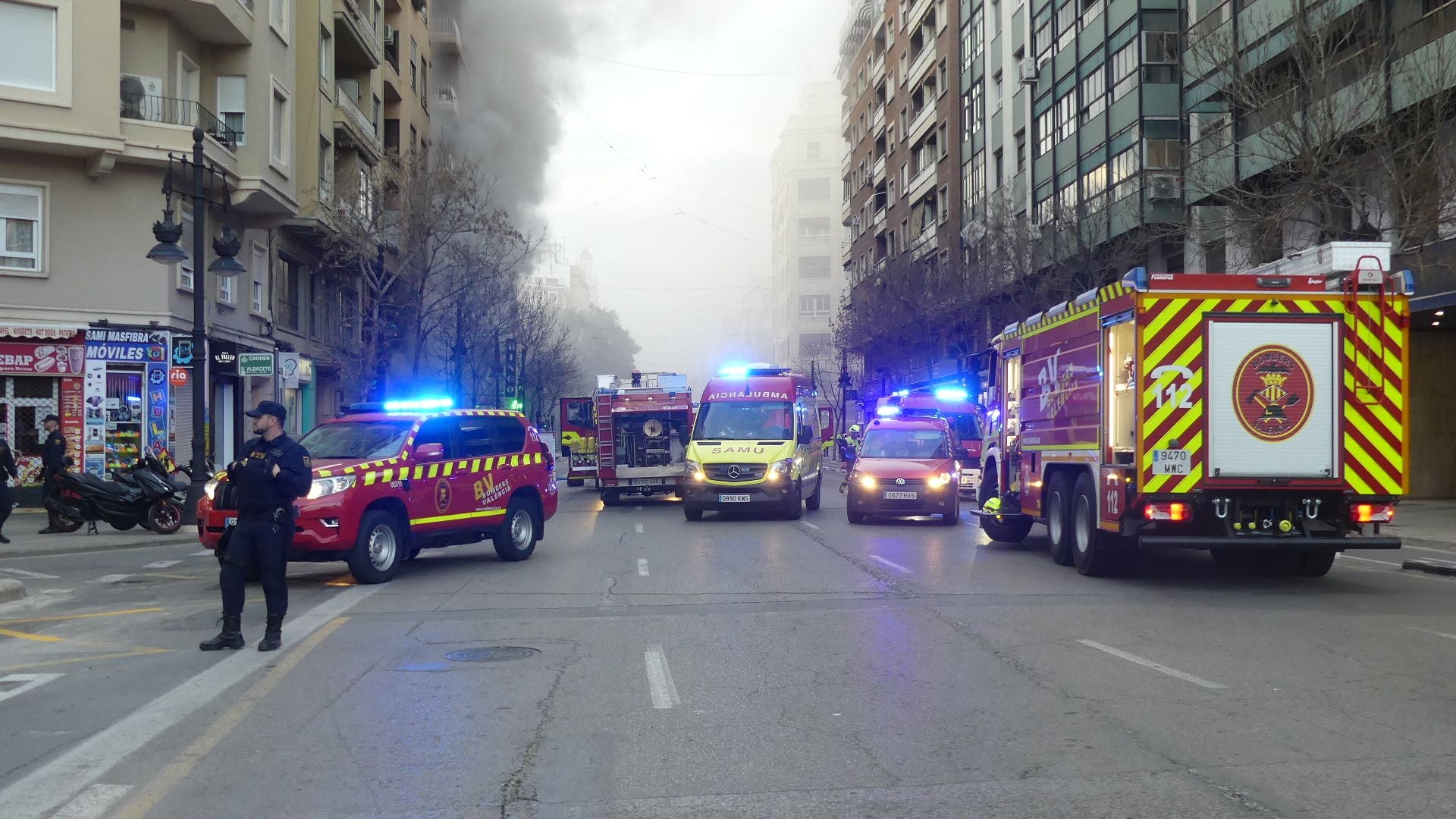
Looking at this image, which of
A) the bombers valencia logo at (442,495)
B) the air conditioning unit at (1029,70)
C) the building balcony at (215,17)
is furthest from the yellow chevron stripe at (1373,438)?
the air conditioning unit at (1029,70)

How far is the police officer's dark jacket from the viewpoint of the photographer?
9.15 m

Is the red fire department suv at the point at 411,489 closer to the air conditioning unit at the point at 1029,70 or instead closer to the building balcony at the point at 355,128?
the building balcony at the point at 355,128

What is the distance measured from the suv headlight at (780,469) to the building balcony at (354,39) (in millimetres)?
22634

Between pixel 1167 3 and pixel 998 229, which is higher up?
pixel 1167 3

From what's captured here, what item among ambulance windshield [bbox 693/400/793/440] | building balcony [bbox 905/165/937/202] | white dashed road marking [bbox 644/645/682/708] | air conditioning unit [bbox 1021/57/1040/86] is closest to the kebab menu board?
ambulance windshield [bbox 693/400/793/440]

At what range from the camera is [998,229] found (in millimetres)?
38156

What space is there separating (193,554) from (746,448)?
9364 mm

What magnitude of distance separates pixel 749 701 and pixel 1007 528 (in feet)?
35.8

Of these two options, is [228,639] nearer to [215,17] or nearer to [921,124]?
[215,17]

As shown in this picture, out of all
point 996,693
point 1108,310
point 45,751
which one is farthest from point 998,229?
point 45,751

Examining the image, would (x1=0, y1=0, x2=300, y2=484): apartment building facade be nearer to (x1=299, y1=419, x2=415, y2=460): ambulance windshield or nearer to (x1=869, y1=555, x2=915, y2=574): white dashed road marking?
(x1=299, y1=419, x2=415, y2=460): ambulance windshield

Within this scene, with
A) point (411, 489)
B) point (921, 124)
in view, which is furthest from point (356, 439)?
point (921, 124)

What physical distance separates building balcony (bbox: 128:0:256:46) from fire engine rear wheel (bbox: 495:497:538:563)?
53.7ft

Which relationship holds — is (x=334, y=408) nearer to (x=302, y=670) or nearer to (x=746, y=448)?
(x=746, y=448)
